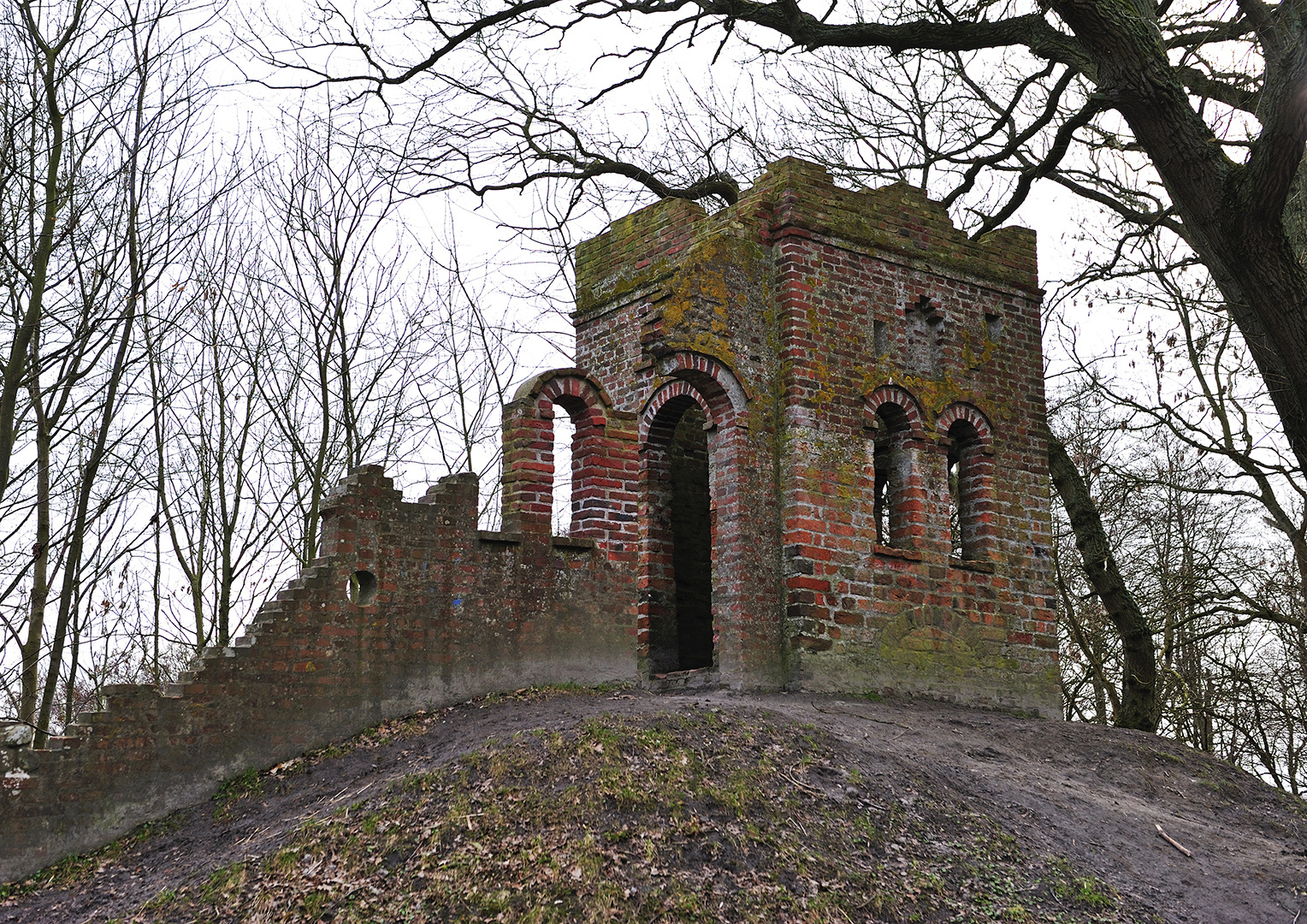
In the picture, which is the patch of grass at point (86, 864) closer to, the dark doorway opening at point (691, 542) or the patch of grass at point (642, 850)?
the patch of grass at point (642, 850)

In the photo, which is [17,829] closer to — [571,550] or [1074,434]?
[571,550]

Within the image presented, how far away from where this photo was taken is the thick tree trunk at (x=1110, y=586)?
14.6 m

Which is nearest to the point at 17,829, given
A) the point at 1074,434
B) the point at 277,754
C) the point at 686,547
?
the point at 277,754

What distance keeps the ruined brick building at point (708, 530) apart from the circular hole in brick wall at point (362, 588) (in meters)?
0.02

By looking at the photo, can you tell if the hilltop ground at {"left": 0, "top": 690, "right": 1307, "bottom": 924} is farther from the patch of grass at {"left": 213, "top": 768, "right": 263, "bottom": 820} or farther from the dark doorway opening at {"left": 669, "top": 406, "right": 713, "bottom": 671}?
the dark doorway opening at {"left": 669, "top": 406, "right": 713, "bottom": 671}

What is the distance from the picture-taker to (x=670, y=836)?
6688mm

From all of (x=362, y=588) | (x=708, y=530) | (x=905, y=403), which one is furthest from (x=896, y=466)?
(x=362, y=588)

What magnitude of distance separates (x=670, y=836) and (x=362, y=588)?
3.61 meters

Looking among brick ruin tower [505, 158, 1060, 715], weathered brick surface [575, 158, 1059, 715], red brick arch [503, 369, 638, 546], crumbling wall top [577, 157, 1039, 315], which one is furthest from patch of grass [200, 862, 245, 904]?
crumbling wall top [577, 157, 1039, 315]

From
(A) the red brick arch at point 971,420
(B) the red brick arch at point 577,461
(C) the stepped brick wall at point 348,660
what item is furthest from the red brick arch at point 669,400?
(A) the red brick arch at point 971,420

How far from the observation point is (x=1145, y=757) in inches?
412

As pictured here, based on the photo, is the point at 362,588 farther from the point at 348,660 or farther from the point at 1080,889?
the point at 1080,889

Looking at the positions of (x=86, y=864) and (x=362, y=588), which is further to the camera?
(x=362, y=588)

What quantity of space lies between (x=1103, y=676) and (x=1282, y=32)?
10.6m
